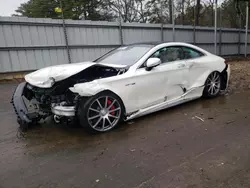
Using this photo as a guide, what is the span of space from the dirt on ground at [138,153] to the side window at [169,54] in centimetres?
111

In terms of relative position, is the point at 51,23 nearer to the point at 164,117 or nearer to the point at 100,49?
the point at 100,49

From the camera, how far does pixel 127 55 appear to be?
422cm

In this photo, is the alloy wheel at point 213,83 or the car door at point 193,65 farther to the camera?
the alloy wheel at point 213,83

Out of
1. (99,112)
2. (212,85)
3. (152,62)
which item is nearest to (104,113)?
(99,112)

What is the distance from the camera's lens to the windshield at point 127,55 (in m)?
3.97

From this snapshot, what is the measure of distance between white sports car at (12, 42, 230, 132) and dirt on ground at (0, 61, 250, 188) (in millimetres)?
284

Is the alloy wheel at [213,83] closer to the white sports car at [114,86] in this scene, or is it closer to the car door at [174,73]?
the white sports car at [114,86]

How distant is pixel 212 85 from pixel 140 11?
20.7 m

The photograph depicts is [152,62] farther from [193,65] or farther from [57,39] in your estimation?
[57,39]

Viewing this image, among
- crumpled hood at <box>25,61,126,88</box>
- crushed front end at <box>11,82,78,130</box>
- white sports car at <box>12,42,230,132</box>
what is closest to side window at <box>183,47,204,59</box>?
white sports car at <box>12,42,230,132</box>

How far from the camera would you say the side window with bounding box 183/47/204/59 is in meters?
4.58

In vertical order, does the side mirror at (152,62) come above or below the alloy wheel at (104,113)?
above

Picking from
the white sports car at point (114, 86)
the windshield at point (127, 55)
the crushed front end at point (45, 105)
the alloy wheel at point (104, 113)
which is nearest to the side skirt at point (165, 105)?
the white sports car at point (114, 86)

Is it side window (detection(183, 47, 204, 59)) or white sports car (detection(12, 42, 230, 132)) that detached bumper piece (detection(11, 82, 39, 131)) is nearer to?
white sports car (detection(12, 42, 230, 132))
